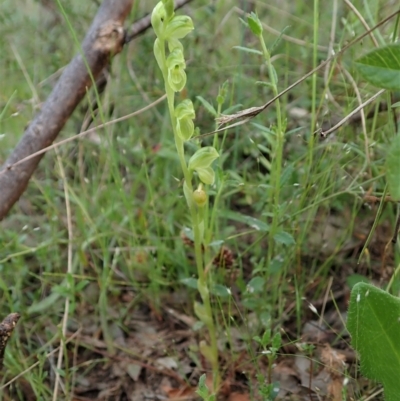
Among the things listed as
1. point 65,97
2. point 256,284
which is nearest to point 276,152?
point 256,284

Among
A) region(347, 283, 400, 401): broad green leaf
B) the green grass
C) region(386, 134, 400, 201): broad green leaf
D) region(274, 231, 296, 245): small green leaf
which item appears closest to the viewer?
region(386, 134, 400, 201): broad green leaf

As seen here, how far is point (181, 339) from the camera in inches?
52.9

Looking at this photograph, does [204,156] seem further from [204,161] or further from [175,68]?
[175,68]

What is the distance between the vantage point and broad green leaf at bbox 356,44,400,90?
788 mm

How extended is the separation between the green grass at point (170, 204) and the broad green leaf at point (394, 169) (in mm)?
330

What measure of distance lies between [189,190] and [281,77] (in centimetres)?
99

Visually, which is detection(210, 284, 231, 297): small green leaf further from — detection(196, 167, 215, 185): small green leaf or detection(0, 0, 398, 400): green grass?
detection(196, 167, 215, 185): small green leaf

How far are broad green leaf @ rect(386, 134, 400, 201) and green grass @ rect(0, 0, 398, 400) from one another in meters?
0.33

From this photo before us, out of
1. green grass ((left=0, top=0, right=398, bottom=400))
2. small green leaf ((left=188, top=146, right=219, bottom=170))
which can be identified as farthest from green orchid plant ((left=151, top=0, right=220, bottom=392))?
green grass ((left=0, top=0, right=398, bottom=400))

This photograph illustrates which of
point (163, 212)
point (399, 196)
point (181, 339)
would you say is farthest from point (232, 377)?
point (399, 196)

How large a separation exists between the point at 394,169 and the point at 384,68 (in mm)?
165

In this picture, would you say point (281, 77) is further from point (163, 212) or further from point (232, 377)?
point (232, 377)

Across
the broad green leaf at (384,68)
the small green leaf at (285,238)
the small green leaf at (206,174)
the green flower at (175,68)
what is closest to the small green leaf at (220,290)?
the small green leaf at (285,238)

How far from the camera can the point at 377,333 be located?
95cm
